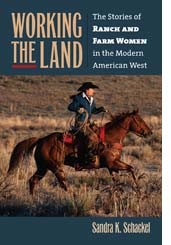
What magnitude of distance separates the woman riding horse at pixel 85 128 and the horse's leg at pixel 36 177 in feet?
2.30

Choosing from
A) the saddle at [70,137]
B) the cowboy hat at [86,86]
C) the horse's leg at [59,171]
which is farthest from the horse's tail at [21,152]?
the cowboy hat at [86,86]

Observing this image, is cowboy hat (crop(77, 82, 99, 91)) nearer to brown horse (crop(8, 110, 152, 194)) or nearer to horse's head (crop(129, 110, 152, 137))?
brown horse (crop(8, 110, 152, 194))

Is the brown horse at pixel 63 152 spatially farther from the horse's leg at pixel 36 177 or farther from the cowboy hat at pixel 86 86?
the cowboy hat at pixel 86 86

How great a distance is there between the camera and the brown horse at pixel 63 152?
714 inches

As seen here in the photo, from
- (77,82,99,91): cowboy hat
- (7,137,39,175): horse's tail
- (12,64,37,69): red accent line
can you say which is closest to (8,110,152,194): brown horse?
(7,137,39,175): horse's tail

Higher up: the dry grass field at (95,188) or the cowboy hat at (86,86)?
the cowboy hat at (86,86)

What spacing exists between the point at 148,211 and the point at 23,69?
3708 millimetres

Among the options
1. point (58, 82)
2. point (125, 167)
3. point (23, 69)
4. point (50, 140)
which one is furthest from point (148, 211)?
point (58, 82)

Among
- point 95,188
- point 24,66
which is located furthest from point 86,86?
point 95,188

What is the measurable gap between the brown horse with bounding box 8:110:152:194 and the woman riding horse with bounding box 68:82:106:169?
4.7 inches

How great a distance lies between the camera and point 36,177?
1834cm

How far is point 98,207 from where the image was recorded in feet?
59.1

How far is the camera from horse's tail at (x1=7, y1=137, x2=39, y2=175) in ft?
60.1

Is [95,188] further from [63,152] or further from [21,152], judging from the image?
[21,152]
